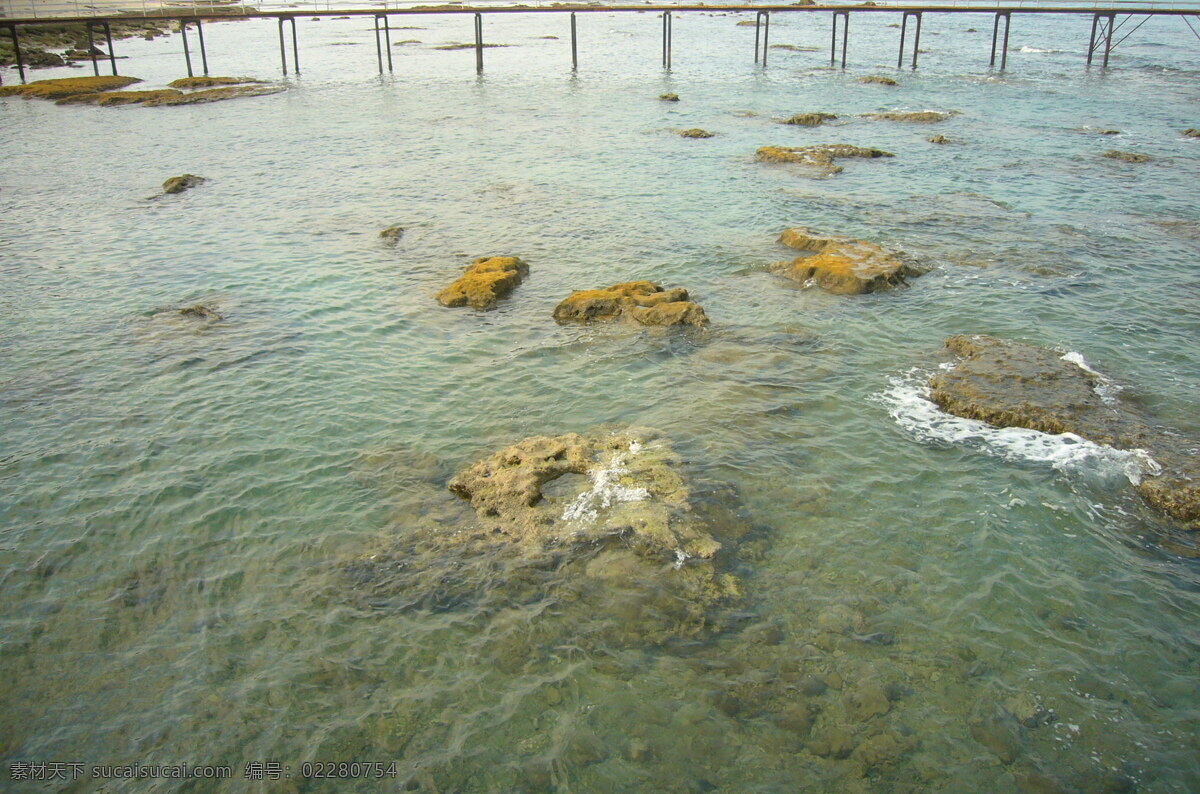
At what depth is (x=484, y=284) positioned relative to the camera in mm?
15703

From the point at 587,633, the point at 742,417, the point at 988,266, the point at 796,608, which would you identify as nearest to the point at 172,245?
the point at 742,417

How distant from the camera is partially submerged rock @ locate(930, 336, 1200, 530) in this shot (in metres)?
9.22

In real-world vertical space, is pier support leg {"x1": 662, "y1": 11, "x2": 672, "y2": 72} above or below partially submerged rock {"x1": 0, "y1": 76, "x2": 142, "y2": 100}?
above

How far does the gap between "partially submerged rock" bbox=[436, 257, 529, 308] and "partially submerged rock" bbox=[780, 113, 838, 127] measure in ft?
69.2

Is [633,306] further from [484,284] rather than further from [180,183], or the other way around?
[180,183]

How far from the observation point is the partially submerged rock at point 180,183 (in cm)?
2416

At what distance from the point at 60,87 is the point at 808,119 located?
41462 millimetres

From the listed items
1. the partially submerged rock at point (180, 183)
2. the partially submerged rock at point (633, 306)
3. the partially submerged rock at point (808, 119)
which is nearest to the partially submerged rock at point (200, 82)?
the partially submerged rock at point (180, 183)

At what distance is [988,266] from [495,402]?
1171 cm

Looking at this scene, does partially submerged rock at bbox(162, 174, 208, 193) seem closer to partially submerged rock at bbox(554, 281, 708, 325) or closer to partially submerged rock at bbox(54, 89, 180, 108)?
partially submerged rock at bbox(554, 281, 708, 325)

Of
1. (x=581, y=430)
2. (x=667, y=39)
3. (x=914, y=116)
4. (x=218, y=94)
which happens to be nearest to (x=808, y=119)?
(x=914, y=116)

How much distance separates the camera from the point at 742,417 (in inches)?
442

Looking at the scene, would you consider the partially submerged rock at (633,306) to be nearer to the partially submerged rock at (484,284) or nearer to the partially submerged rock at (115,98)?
the partially submerged rock at (484,284)

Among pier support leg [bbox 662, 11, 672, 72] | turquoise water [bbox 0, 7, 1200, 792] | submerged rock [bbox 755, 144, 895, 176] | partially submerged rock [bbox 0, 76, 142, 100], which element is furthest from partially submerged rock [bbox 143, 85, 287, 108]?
submerged rock [bbox 755, 144, 895, 176]
